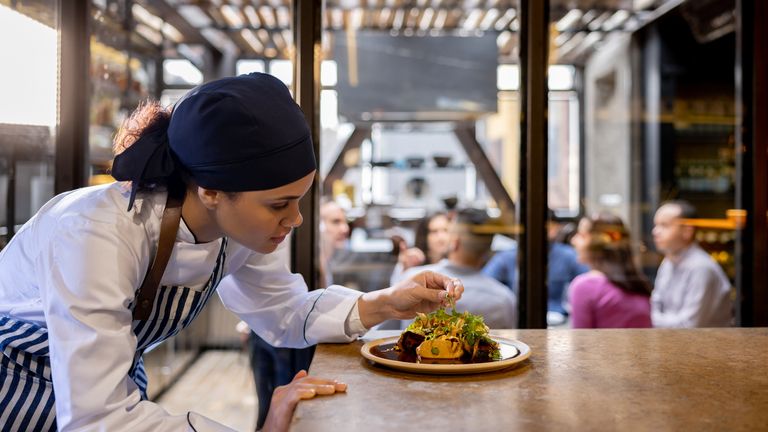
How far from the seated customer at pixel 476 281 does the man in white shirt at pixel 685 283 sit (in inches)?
41.2

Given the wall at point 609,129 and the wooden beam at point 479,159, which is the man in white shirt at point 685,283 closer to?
the wooden beam at point 479,159

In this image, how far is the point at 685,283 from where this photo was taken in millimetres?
3838

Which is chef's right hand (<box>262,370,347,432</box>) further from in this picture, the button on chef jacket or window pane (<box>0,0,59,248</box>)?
window pane (<box>0,0,59,248</box>)

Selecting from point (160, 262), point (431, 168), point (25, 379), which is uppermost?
point (431, 168)

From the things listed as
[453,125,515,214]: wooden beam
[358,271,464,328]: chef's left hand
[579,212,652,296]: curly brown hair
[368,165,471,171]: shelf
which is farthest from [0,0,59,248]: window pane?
[453,125,515,214]: wooden beam

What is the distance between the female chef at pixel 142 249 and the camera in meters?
1.16

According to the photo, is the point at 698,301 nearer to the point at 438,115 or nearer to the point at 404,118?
the point at 438,115

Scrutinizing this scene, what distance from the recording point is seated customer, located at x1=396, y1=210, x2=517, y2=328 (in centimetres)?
295

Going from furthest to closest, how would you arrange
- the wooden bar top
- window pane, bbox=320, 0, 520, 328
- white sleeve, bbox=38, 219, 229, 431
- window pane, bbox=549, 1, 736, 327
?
window pane, bbox=549, 1, 736, 327
window pane, bbox=320, 0, 520, 328
white sleeve, bbox=38, 219, 229, 431
the wooden bar top

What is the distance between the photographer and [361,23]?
479 centimetres

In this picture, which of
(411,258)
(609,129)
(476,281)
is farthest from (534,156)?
(609,129)

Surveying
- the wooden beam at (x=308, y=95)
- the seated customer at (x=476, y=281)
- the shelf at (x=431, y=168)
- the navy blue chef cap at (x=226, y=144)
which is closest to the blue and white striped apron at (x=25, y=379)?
the navy blue chef cap at (x=226, y=144)

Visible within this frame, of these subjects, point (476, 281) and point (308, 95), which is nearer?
point (308, 95)

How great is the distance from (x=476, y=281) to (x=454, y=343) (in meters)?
1.72
